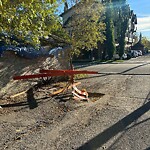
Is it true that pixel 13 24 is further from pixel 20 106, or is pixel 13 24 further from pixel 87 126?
pixel 87 126

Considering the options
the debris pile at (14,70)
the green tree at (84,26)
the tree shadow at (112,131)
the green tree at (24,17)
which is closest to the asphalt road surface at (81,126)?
the tree shadow at (112,131)

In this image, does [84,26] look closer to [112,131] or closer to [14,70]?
[14,70]

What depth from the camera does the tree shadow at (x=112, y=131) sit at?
197 inches

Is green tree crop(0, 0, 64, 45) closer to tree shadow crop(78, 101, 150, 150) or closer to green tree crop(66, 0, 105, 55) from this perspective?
tree shadow crop(78, 101, 150, 150)

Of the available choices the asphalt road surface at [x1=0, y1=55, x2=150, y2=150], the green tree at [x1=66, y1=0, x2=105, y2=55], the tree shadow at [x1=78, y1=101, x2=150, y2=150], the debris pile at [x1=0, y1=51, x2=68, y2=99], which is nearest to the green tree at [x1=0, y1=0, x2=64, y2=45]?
the debris pile at [x1=0, y1=51, x2=68, y2=99]

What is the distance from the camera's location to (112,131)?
18.9 feet

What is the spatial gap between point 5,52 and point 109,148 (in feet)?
23.1

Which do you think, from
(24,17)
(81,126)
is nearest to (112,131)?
(81,126)

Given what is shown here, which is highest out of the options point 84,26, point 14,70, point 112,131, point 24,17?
point 84,26

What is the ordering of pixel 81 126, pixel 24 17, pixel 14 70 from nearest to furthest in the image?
1. pixel 81 126
2. pixel 24 17
3. pixel 14 70

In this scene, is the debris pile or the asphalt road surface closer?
the asphalt road surface

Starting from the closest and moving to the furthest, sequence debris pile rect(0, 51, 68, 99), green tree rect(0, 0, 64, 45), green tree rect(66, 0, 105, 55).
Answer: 1. green tree rect(0, 0, 64, 45)
2. debris pile rect(0, 51, 68, 99)
3. green tree rect(66, 0, 105, 55)

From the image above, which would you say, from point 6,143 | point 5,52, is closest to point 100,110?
point 6,143

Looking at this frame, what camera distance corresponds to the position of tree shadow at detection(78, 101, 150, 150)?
5007 millimetres
